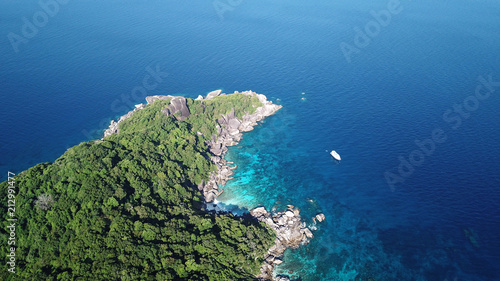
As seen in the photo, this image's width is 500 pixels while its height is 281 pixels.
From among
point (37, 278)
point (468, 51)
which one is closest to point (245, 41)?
point (468, 51)

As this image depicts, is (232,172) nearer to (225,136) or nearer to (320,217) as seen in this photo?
(225,136)

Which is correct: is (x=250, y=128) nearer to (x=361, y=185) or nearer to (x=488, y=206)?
(x=361, y=185)

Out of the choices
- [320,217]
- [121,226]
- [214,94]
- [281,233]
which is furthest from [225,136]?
[121,226]

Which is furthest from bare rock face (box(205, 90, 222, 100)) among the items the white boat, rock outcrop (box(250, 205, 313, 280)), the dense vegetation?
rock outcrop (box(250, 205, 313, 280))

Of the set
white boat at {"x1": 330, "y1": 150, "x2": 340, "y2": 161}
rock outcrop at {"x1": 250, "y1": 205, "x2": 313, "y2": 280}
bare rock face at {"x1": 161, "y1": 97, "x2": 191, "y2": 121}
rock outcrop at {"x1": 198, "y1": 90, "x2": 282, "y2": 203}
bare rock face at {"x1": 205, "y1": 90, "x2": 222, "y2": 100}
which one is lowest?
rock outcrop at {"x1": 250, "y1": 205, "x2": 313, "y2": 280}

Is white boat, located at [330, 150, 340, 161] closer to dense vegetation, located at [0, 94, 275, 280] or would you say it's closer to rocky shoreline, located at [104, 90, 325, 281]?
rocky shoreline, located at [104, 90, 325, 281]

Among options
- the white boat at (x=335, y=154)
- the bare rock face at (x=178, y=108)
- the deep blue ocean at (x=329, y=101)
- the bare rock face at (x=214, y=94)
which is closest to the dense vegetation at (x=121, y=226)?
the deep blue ocean at (x=329, y=101)

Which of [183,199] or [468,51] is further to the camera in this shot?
[468,51]
